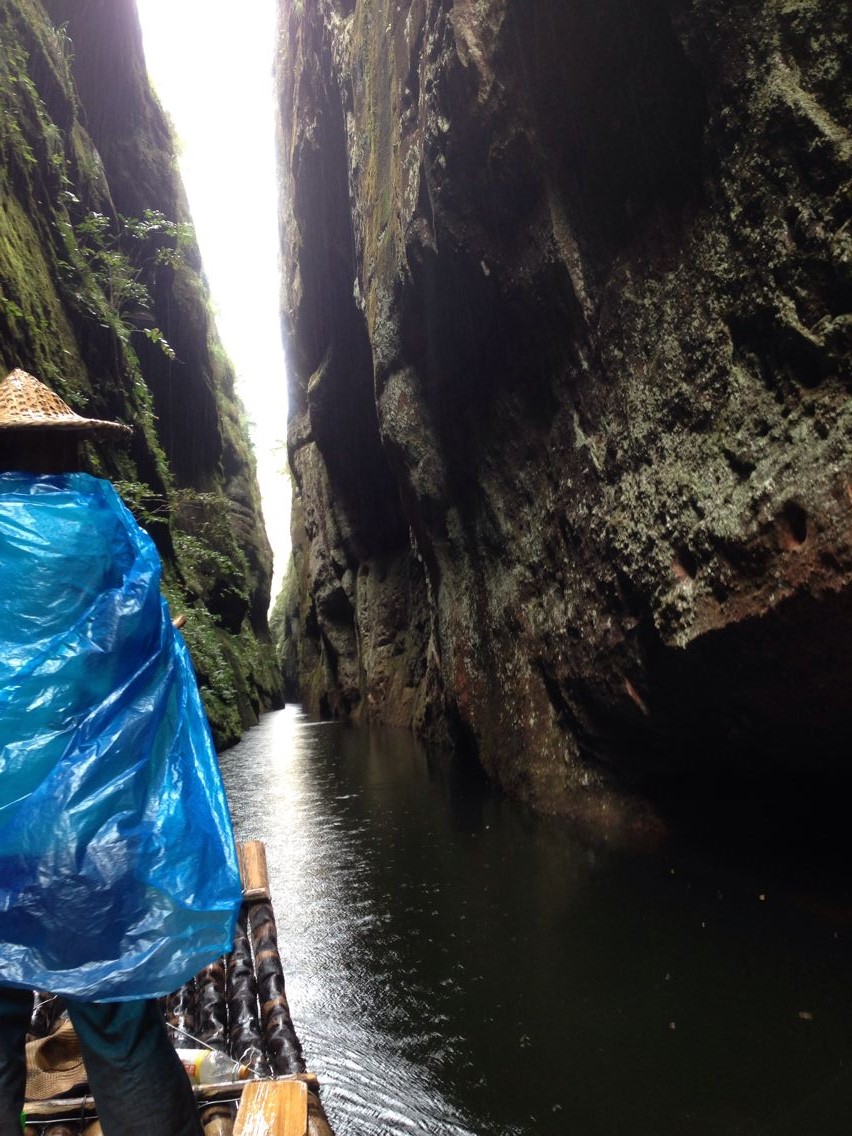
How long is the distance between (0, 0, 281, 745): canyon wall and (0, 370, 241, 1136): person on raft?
7122mm

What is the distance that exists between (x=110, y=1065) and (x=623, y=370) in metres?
5.07

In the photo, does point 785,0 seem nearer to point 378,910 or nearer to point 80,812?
point 80,812

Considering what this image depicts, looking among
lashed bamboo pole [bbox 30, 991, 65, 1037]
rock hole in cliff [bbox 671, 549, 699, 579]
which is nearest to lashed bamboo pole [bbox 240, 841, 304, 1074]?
lashed bamboo pole [bbox 30, 991, 65, 1037]

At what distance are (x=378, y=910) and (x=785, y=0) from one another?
18.4ft

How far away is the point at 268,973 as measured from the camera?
2971 millimetres

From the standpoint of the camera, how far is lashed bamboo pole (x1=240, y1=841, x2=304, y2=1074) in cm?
253

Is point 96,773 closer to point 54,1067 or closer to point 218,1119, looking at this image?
point 218,1119

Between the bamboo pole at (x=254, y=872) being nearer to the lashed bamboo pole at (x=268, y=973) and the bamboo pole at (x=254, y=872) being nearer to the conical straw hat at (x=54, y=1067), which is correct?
the lashed bamboo pole at (x=268, y=973)

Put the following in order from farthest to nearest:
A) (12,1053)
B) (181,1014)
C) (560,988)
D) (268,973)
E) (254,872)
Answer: (254,872)
(560,988)
(268,973)
(181,1014)
(12,1053)

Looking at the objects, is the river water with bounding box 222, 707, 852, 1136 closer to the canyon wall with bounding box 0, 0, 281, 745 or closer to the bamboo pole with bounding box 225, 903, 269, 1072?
the bamboo pole with bounding box 225, 903, 269, 1072

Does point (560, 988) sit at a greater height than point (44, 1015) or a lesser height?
lesser

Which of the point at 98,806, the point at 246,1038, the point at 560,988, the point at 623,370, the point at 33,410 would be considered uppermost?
the point at 623,370

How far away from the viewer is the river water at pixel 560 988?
246cm

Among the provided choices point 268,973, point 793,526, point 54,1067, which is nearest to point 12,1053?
point 54,1067
